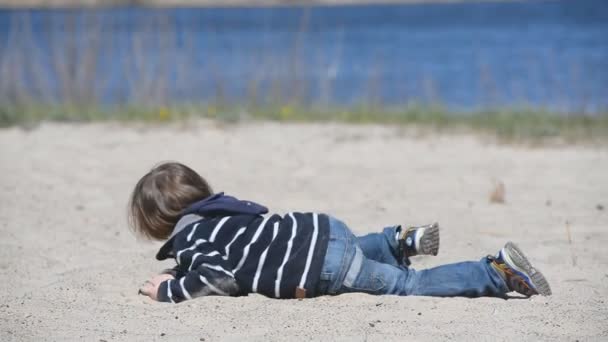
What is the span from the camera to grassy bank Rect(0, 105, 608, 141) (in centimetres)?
671

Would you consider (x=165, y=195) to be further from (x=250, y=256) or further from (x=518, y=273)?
(x=518, y=273)

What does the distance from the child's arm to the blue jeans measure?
0.33 m

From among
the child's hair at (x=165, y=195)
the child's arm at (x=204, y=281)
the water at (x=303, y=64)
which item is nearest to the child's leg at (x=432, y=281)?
the child's arm at (x=204, y=281)

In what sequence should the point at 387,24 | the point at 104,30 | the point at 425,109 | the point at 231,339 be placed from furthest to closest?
the point at 387,24 → the point at 104,30 → the point at 425,109 → the point at 231,339

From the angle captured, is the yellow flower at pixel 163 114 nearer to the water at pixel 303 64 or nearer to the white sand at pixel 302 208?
the white sand at pixel 302 208

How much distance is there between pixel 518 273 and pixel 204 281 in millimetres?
1114

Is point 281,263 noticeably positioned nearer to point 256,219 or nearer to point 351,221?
point 256,219

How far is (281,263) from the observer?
3.05 metres

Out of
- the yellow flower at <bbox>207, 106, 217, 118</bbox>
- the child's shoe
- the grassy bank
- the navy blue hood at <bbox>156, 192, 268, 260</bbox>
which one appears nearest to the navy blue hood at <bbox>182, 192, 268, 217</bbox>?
the navy blue hood at <bbox>156, 192, 268, 260</bbox>

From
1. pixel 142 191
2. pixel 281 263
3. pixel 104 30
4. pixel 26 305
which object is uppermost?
pixel 104 30

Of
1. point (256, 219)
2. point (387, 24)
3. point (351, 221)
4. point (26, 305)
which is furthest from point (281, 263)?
point (387, 24)

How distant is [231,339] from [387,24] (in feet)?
93.1

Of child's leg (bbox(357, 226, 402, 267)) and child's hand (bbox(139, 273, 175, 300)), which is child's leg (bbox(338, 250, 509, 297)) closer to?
child's leg (bbox(357, 226, 402, 267))

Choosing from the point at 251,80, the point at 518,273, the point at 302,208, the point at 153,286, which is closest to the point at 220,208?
the point at 153,286
